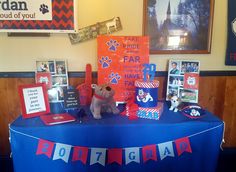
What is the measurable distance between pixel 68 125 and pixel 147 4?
1197 mm

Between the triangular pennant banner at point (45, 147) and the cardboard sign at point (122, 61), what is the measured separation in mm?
614

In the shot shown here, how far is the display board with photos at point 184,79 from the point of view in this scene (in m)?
1.85

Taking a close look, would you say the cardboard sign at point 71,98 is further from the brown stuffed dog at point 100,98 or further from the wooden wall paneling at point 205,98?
the wooden wall paneling at point 205,98

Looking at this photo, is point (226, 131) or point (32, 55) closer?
point (32, 55)

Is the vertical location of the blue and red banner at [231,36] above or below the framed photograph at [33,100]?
above

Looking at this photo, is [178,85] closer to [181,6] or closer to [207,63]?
[207,63]

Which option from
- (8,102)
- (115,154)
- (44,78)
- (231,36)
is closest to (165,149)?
(115,154)

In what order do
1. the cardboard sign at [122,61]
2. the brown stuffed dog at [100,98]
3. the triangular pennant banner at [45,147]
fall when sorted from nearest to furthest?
the triangular pennant banner at [45,147] < the brown stuffed dog at [100,98] < the cardboard sign at [122,61]

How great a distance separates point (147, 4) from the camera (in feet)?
5.97

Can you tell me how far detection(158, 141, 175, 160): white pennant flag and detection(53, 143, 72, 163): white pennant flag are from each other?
2.05ft

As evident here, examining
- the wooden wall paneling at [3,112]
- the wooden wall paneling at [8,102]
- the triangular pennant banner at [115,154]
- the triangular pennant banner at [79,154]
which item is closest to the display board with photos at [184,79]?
the triangular pennant banner at [115,154]

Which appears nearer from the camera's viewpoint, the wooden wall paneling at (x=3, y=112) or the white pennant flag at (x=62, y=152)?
the white pennant flag at (x=62, y=152)

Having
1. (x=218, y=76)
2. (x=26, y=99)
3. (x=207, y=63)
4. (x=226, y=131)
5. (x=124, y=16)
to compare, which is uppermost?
(x=124, y=16)

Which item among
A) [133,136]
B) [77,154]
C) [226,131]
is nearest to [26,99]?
[77,154]
